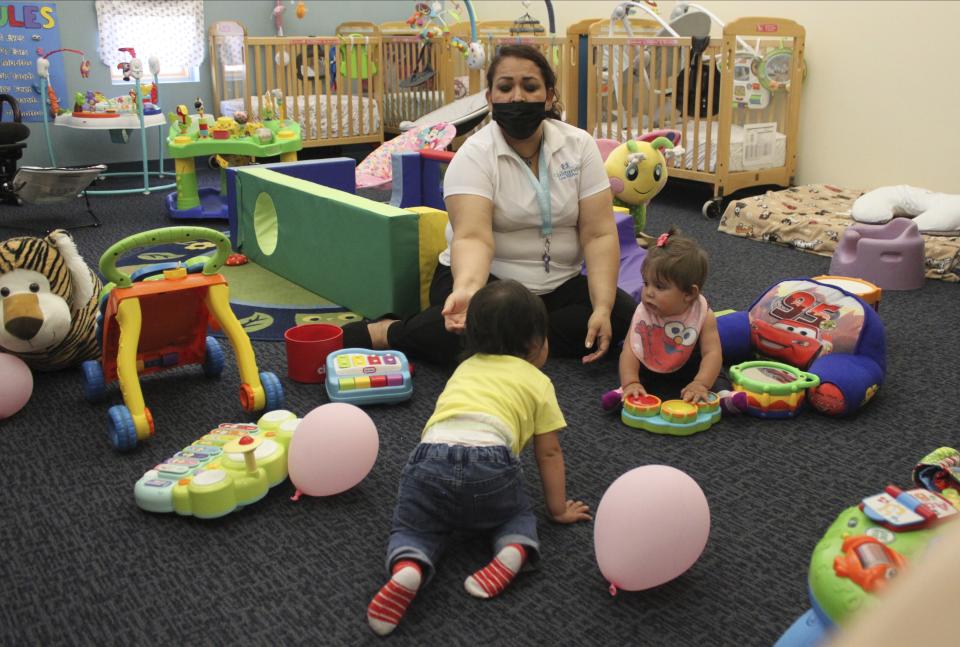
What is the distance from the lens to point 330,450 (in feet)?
5.17

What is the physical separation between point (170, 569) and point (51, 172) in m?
Result: 3.04

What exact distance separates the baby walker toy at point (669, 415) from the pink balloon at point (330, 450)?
25.4 inches

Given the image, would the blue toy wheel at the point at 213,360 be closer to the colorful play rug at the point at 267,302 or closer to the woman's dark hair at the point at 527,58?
the colorful play rug at the point at 267,302

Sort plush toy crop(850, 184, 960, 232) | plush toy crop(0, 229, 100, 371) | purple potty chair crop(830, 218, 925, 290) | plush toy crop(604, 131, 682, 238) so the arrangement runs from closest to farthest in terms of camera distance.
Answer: plush toy crop(0, 229, 100, 371), purple potty chair crop(830, 218, 925, 290), plush toy crop(604, 131, 682, 238), plush toy crop(850, 184, 960, 232)

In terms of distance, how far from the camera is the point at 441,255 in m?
2.50

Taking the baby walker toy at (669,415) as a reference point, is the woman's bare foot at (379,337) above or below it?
above

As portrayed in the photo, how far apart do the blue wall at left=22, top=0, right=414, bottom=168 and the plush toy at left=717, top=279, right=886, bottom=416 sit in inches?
195

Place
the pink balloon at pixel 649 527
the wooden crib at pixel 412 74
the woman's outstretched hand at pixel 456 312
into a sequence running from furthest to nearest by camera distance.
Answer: the wooden crib at pixel 412 74, the woman's outstretched hand at pixel 456 312, the pink balloon at pixel 649 527

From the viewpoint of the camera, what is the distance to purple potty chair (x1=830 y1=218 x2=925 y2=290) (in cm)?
310

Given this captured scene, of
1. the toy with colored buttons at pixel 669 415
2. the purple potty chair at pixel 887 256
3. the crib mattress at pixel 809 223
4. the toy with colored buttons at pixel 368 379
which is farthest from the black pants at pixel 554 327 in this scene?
the crib mattress at pixel 809 223

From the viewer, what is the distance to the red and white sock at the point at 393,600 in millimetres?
1284

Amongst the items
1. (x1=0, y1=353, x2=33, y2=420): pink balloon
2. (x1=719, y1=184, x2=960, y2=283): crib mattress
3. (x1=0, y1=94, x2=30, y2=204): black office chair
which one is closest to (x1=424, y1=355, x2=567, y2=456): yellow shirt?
(x1=0, y1=353, x2=33, y2=420): pink balloon

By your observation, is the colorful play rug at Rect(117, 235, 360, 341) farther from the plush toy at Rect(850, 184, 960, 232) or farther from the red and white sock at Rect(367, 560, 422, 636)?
the plush toy at Rect(850, 184, 960, 232)

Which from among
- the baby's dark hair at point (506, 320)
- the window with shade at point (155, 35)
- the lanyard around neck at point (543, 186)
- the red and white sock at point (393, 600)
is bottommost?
the red and white sock at point (393, 600)
